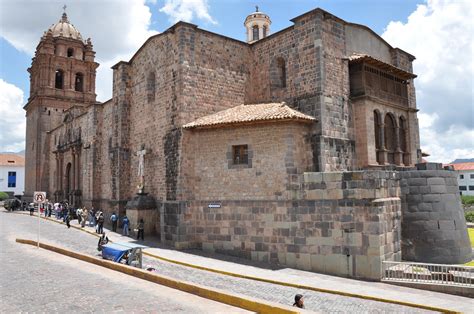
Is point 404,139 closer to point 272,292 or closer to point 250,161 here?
point 250,161

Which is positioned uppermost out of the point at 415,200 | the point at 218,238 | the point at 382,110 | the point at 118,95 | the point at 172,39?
the point at 172,39

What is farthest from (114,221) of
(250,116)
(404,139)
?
(404,139)

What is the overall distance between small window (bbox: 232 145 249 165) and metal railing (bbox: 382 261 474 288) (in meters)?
6.54

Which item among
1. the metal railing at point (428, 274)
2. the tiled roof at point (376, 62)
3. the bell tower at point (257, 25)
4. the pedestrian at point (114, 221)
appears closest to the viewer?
the metal railing at point (428, 274)

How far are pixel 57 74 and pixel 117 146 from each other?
23484 millimetres

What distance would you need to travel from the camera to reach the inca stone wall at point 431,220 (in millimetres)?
14297

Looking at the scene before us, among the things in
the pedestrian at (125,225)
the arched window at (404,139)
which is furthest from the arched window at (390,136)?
the pedestrian at (125,225)

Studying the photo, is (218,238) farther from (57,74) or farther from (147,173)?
(57,74)

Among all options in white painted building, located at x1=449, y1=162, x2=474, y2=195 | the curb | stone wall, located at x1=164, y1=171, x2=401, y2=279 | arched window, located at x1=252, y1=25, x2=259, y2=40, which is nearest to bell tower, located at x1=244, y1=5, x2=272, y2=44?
arched window, located at x1=252, y1=25, x2=259, y2=40

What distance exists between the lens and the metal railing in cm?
1136

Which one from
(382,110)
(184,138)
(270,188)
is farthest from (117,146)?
(382,110)

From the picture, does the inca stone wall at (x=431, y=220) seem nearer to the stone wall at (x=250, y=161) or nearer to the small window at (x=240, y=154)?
the stone wall at (x=250, y=161)

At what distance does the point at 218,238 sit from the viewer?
15.8 metres

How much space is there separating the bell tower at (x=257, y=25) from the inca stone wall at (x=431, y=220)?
19.8m
